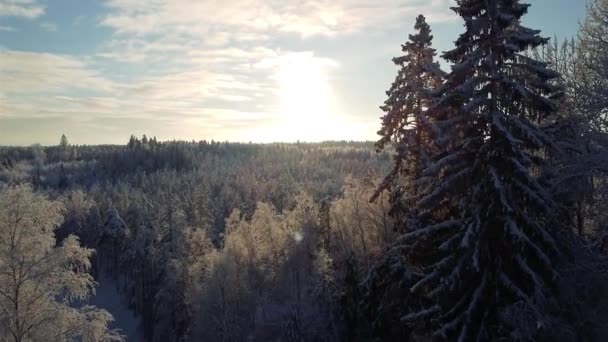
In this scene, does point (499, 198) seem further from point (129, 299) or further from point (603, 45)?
point (129, 299)

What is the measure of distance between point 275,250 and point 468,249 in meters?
44.1

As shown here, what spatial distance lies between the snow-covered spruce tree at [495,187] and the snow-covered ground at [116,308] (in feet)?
199

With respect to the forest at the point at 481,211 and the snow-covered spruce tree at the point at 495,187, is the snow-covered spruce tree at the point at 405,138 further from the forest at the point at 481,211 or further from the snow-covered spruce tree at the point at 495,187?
the snow-covered spruce tree at the point at 495,187

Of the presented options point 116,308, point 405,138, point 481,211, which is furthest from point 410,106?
point 116,308

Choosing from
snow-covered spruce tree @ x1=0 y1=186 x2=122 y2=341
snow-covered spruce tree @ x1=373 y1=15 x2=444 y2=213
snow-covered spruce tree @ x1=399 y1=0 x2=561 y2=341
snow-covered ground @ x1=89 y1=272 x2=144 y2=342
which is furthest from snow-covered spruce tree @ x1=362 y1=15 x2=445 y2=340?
snow-covered ground @ x1=89 y1=272 x2=144 y2=342

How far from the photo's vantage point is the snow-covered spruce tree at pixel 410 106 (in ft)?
75.0

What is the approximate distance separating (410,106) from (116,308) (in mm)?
74615

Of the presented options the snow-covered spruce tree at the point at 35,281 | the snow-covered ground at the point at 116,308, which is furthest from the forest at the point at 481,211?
the snow-covered ground at the point at 116,308

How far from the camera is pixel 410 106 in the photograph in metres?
23.4

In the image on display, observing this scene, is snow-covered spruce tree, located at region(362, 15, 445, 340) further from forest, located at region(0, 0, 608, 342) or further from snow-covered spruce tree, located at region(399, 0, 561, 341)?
snow-covered spruce tree, located at region(399, 0, 561, 341)

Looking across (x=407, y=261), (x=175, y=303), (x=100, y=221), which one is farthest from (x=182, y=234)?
(x=407, y=261)

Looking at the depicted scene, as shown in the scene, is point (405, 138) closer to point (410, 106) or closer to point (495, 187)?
point (410, 106)

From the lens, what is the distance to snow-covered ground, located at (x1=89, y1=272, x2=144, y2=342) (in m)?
74.3

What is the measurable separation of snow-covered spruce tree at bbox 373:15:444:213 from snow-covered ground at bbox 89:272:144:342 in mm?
55049
